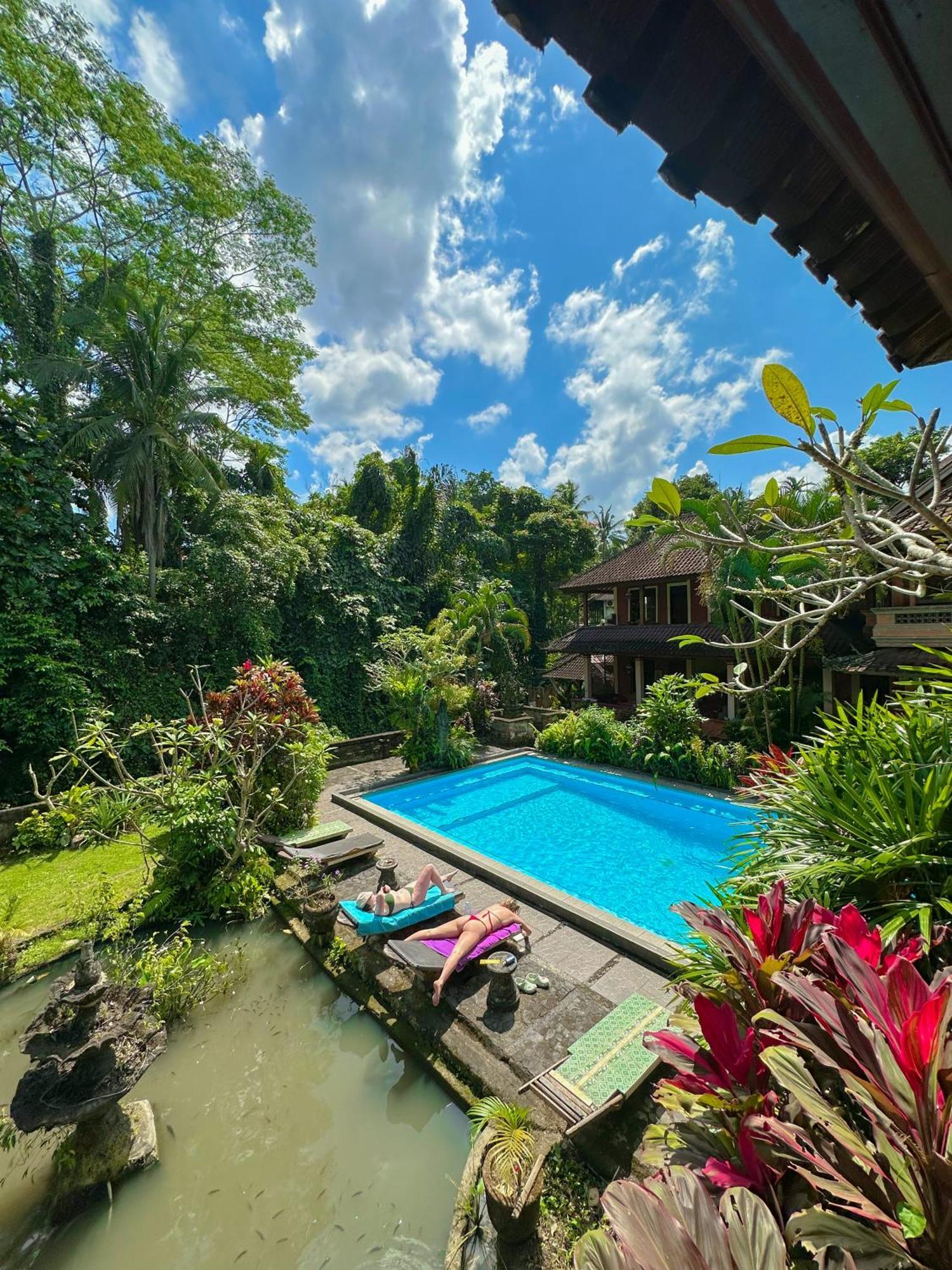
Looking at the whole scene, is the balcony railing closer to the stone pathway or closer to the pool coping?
the pool coping

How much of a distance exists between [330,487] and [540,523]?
10472 mm

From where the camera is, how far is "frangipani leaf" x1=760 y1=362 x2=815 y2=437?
1.50 m

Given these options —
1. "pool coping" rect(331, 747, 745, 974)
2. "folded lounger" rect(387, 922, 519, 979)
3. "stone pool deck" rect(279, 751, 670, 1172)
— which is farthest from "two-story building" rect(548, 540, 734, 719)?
"folded lounger" rect(387, 922, 519, 979)

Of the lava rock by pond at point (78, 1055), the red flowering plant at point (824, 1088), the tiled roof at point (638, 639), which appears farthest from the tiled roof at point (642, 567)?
the lava rock by pond at point (78, 1055)

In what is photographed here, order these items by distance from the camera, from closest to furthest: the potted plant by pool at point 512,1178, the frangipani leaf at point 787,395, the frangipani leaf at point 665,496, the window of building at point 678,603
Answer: the frangipani leaf at point 787,395 → the frangipani leaf at point 665,496 → the potted plant by pool at point 512,1178 → the window of building at point 678,603

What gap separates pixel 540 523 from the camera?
24266 mm

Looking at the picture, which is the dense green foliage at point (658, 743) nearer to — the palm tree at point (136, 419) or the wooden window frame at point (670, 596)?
the wooden window frame at point (670, 596)

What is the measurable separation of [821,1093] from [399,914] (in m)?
4.35

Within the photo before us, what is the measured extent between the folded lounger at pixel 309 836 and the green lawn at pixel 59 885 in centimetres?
158

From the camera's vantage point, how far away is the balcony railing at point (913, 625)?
31.0 ft

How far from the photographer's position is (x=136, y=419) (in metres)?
11.2

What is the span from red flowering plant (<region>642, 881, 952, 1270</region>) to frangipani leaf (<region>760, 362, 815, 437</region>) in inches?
69.8

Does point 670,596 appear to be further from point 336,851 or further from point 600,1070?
point 600,1070

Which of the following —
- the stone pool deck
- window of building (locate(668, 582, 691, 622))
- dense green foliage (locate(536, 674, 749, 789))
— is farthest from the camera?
window of building (locate(668, 582, 691, 622))
